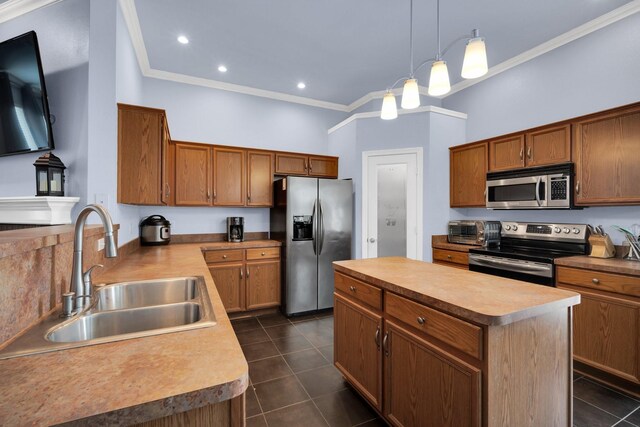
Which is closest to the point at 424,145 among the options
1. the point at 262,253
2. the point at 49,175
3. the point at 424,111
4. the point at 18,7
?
the point at 424,111

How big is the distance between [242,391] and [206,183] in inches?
134

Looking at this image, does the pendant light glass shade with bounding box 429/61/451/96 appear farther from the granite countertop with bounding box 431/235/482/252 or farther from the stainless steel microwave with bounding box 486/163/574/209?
the granite countertop with bounding box 431/235/482/252

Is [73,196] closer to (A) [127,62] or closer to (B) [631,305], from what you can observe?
(A) [127,62]

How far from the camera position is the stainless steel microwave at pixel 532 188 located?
280 centimetres

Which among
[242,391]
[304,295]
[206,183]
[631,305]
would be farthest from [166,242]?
[631,305]

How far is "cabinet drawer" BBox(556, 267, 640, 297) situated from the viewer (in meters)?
2.08

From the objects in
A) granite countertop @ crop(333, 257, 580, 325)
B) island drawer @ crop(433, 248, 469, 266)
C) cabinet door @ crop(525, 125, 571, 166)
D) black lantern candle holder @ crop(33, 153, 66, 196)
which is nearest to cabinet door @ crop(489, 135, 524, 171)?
cabinet door @ crop(525, 125, 571, 166)

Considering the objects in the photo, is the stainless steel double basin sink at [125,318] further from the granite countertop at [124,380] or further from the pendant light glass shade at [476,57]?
the pendant light glass shade at [476,57]

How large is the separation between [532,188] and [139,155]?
3774 mm

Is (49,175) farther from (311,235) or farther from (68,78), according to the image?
(311,235)

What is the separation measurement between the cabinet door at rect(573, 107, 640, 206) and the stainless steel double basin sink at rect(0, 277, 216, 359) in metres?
3.33

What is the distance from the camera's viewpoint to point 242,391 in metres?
0.71

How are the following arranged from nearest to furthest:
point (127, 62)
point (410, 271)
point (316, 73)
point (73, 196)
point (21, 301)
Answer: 1. point (21, 301)
2. point (410, 271)
3. point (73, 196)
4. point (127, 62)
5. point (316, 73)

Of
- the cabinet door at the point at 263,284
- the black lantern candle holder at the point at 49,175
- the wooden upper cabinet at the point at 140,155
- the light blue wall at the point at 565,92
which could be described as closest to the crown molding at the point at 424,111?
the light blue wall at the point at 565,92
